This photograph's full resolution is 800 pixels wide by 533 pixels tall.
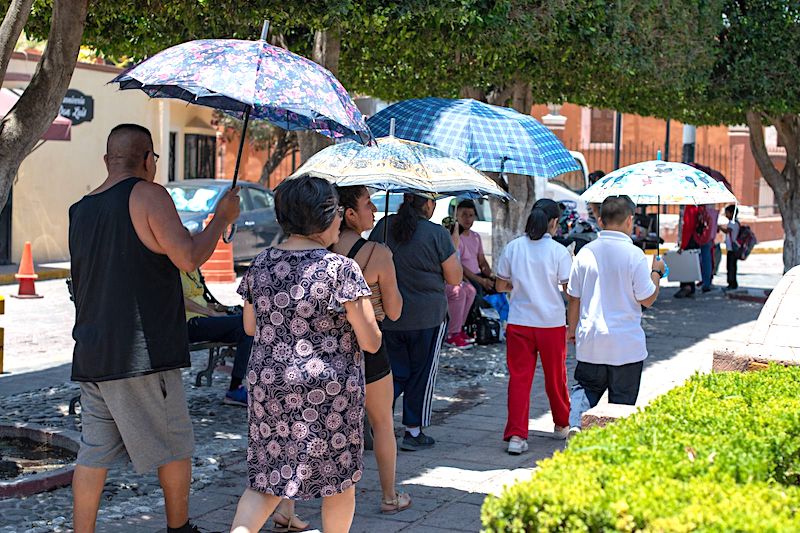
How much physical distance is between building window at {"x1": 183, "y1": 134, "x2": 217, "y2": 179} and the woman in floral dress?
78.9 ft

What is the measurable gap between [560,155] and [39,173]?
1498cm

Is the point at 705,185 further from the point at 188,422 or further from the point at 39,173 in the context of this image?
the point at 39,173

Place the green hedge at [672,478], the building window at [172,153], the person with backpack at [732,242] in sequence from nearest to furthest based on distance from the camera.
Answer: the green hedge at [672,478], the person with backpack at [732,242], the building window at [172,153]

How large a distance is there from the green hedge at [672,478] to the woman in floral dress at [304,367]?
1178 mm

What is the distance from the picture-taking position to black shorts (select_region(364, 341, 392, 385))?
5840mm

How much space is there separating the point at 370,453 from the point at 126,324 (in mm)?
2819

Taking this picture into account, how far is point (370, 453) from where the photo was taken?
296 inches

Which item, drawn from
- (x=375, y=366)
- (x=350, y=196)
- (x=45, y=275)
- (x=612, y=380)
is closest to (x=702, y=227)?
(x=45, y=275)

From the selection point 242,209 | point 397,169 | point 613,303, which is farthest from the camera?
point 242,209

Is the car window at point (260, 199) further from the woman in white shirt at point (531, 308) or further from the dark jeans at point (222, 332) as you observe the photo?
the woman in white shirt at point (531, 308)

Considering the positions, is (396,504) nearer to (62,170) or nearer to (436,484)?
(436,484)

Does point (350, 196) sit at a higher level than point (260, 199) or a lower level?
higher

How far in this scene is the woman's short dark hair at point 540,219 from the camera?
301 inches

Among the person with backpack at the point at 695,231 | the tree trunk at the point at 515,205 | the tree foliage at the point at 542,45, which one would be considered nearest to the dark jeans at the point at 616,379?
the tree foliage at the point at 542,45
